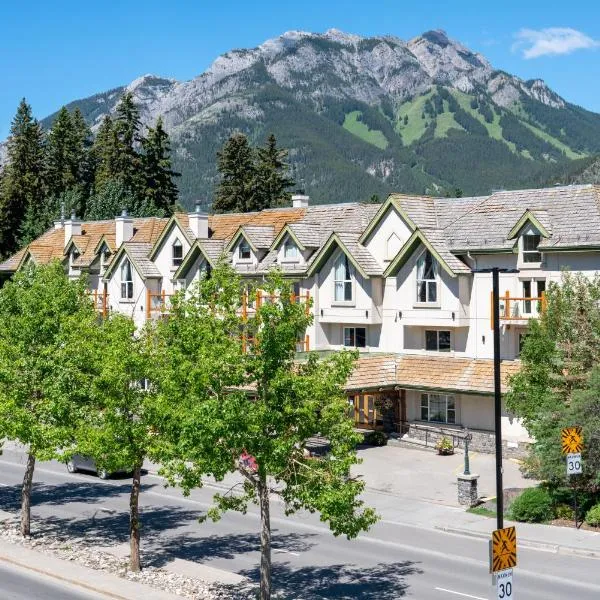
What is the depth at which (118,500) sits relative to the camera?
118ft

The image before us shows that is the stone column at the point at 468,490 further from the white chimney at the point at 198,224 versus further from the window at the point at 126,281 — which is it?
the window at the point at 126,281

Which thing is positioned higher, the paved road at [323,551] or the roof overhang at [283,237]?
the roof overhang at [283,237]

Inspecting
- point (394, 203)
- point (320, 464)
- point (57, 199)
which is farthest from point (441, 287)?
point (57, 199)

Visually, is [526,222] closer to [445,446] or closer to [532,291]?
[532,291]

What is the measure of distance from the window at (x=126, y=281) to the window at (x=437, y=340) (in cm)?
2147

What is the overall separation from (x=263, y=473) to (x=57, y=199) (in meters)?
74.5

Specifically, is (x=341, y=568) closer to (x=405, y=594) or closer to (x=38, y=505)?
(x=405, y=594)

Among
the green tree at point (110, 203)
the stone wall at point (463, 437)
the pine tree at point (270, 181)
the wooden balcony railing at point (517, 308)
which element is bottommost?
the stone wall at point (463, 437)

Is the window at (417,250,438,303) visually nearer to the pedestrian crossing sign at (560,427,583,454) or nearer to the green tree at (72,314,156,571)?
the pedestrian crossing sign at (560,427,583,454)

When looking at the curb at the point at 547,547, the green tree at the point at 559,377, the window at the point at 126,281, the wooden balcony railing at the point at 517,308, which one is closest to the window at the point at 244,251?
the window at the point at 126,281

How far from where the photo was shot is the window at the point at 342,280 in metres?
49.7

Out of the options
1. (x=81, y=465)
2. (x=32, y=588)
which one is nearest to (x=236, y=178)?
(x=81, y=465)

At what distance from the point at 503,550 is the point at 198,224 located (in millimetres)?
42106

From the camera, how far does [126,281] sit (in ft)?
203
